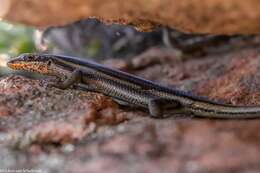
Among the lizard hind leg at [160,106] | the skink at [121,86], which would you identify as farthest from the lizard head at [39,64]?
the lizard hind leg at [160,106]

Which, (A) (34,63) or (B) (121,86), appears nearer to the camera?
(B) (121,86)

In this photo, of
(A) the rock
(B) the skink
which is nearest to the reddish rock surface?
(B) the skink

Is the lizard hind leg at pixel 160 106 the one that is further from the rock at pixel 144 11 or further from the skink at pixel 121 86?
the rock at pixel 144 11

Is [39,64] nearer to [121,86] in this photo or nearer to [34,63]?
[34,63]

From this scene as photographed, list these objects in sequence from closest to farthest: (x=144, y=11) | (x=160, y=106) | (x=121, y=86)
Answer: (x=144, y=11)
(x=160, y=106)
(x=121, y=86)

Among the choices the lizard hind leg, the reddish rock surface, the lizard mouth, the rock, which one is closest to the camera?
the reddish rock surface

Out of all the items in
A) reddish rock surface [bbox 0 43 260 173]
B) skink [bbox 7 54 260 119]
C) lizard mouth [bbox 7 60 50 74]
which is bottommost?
reddish rock surface [bbox 0 43 260 173]

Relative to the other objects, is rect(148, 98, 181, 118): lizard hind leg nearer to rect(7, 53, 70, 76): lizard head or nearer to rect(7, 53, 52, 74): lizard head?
rect(7, 53, 70, 76): lizard head

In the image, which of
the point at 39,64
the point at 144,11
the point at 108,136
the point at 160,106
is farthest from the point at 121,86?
the point at 108,136
